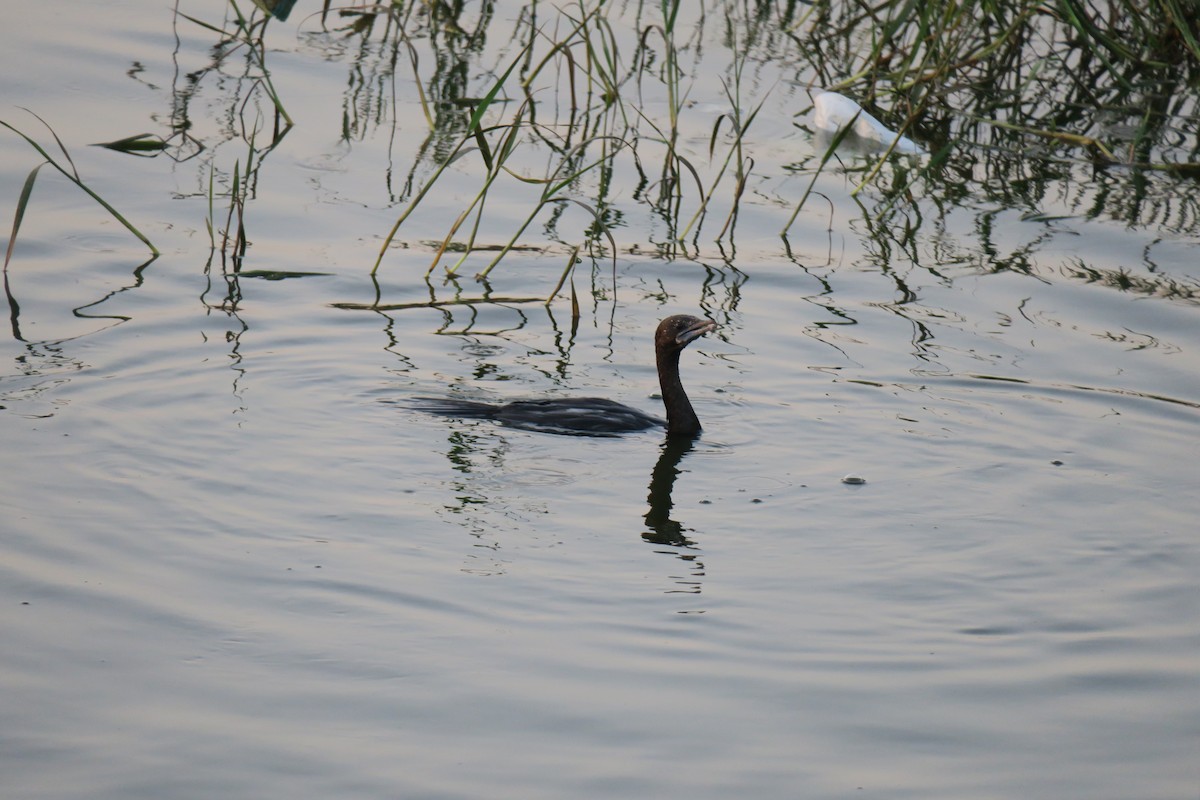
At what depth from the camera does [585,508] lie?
7023 mm

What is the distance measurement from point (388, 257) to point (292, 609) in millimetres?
4900

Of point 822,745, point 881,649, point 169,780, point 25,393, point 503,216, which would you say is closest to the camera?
point 169,780

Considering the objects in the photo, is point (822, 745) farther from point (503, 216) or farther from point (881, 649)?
point (503, 216)

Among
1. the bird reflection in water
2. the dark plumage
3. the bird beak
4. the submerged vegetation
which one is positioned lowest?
the bird reflection in water

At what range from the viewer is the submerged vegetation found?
1095cm

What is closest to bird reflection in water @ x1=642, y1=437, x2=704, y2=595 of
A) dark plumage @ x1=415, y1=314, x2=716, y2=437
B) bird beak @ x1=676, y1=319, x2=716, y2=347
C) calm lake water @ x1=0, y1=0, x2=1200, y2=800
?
calm lake water @ x1=0, y1=0, x2=1200, y2=800

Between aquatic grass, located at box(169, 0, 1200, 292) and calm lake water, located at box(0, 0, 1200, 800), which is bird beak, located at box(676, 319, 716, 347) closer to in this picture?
calm lake water, located at box(0, 0, 1200, 800)

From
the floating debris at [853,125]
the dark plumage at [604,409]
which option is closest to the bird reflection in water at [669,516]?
the dark plumage at [604,409]

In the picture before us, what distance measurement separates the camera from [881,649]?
572 cm

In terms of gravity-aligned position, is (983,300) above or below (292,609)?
above

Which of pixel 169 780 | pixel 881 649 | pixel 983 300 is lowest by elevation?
pixel 169 780

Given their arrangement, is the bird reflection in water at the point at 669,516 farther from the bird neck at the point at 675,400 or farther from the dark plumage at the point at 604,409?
the dark plumage at the point at 604,409

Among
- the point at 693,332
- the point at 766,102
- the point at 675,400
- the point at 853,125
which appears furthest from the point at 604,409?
the point at 766,102

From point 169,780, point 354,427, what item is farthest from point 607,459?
point 169,780
